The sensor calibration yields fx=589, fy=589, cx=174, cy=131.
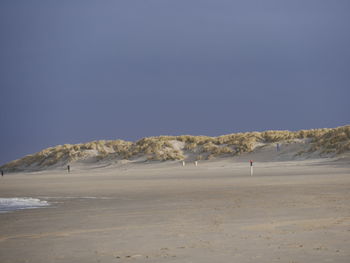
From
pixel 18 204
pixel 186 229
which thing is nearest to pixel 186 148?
pixel 18 204

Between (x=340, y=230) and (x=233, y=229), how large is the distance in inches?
61.1

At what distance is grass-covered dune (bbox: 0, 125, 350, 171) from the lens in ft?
123

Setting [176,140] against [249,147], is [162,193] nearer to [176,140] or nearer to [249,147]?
[249,147]

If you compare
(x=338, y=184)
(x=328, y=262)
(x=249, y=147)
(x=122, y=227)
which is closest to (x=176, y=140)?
(x=249, y=147)

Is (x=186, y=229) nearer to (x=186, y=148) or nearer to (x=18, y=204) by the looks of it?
(x=18, y=204)

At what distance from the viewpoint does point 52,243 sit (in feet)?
26.5

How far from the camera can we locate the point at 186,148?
4578 centimetres

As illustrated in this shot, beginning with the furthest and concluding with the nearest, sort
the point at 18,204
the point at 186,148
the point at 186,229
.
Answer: the point at 186,148, the point at 18,204, the point at 186,229

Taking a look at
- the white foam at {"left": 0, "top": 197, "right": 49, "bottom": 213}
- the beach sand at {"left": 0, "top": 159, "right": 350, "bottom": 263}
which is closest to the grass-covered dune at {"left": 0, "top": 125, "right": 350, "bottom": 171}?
the beach sand at {"left": 0, "top": 159, "right": 350, "bottom": 263}

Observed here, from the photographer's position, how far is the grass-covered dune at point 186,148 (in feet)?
123

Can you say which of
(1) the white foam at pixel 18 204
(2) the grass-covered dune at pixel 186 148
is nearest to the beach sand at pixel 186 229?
(1) the white foam at pixel 18 204

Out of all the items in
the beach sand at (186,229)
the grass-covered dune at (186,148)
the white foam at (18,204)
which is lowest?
the beach sand at (186,229)

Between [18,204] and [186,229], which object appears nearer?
[186,229]

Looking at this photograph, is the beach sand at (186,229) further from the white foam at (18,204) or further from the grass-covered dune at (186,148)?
the grass-covered dune at (186,148)
